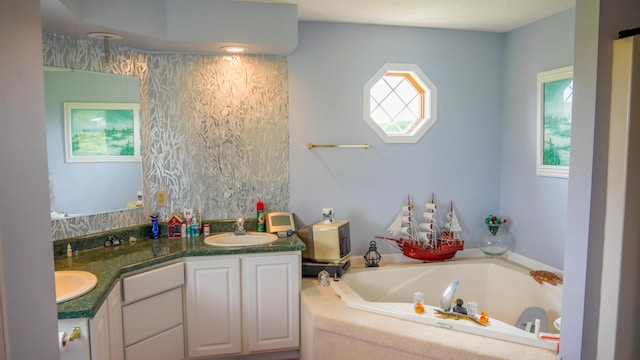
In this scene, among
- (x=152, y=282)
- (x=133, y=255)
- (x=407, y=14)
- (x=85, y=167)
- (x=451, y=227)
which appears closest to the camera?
(x=152, y=282)

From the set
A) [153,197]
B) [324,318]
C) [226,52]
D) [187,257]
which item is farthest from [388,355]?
[226,52]

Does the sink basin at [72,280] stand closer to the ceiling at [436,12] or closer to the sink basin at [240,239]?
the sink basin at [240,239]

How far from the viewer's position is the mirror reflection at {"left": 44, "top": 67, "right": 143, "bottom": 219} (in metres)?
2.63

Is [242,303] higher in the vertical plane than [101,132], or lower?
lower

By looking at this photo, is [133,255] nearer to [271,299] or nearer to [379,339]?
[271,299]

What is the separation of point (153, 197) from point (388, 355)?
1996 mm

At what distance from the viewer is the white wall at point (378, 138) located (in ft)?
11.1

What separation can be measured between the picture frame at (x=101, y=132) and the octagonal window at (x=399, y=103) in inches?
68.8

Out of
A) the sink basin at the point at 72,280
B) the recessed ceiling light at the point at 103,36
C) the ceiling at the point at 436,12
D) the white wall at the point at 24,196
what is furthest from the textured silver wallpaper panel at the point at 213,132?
the white wall at the point at 24,196

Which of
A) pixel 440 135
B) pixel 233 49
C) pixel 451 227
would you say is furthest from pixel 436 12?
pixel 451 227

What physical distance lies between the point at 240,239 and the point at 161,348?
873mm

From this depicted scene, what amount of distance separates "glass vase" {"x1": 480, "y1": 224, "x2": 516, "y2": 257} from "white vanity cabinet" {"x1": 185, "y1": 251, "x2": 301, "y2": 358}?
1795mm

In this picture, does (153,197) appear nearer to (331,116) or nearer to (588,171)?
(331,116)

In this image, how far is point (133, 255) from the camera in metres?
2.65
